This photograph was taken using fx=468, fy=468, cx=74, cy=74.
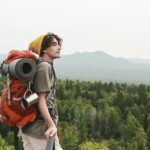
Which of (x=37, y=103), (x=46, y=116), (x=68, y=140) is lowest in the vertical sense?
(x=68, y=140)

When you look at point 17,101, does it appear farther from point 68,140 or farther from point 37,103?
point 68,140

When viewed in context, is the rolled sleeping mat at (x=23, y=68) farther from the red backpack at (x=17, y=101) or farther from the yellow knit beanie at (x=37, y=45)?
the yellow knit beanie at (x=37, y=45)

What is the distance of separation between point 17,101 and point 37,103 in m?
0.25

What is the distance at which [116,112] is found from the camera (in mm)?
116938

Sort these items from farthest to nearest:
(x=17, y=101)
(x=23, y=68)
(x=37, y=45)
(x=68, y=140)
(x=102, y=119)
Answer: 1. (x=102, y=119)
2. (x=68, y=140)
3. (x=37, y=45)
4. (x=17, y=101)
5. (x=23, y=68)

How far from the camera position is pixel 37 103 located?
19.3 feet

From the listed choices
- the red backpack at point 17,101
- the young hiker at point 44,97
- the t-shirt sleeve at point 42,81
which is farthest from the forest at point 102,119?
the t-shirt sleeve at point 42,81

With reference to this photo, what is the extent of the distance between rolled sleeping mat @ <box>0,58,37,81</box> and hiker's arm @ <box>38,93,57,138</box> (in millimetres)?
327

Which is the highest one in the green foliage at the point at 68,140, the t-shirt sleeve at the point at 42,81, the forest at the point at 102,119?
the t-shirt sleeve at the point at 42,81

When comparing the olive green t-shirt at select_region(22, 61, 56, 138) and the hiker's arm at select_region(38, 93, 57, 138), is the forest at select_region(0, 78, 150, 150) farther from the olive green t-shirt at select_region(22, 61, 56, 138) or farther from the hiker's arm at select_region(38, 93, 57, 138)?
the hiker's arm at select_region(38, 93, 57, 138)

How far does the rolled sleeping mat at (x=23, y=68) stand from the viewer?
559 cm

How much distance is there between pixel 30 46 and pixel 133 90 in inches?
6043

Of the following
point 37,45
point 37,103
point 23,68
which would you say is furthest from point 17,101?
point 37,45

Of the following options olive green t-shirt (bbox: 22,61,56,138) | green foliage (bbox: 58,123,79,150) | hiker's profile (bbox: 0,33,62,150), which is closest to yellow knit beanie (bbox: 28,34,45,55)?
hiker's profile (bbox: 0,33,62,150)
